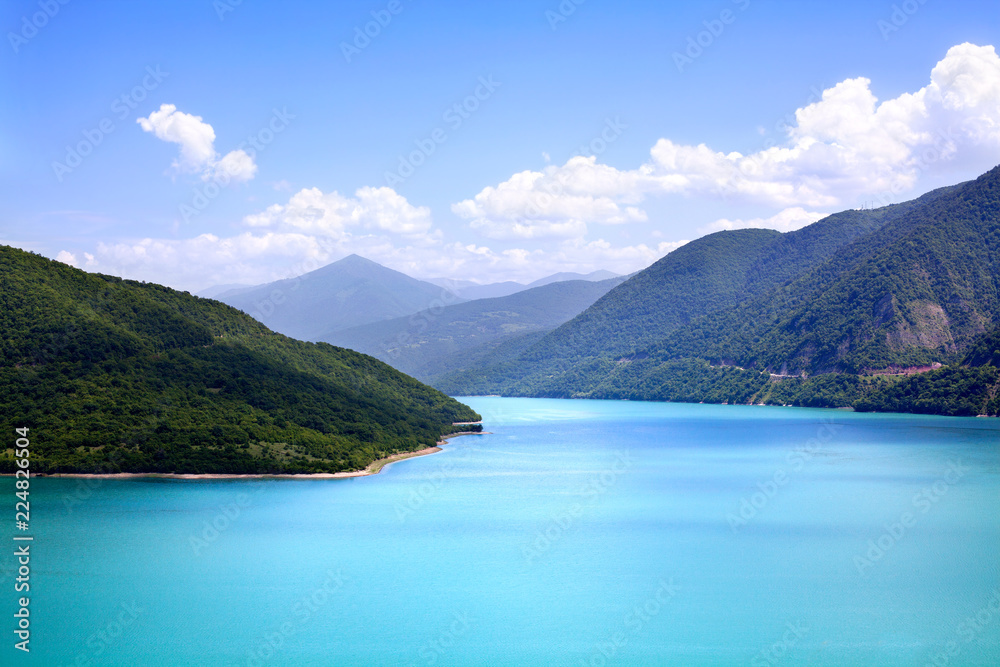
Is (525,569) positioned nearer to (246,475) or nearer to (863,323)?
(246,475)

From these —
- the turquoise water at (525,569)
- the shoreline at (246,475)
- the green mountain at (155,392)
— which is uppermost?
the green mountain at (155,392)

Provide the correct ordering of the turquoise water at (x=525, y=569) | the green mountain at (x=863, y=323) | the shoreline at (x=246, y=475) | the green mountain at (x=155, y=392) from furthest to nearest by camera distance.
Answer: the green mountain at (x=863, y=323) < the green mountain at (x=155, y=392) < the shoreline at (x=246, y=475) < the turquoise water at (x=525, y=569)

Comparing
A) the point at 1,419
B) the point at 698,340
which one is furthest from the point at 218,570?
the point at 698,340

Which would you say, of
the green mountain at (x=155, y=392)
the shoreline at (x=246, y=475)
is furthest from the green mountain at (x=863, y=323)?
the green mountain at (x=155, y=392)

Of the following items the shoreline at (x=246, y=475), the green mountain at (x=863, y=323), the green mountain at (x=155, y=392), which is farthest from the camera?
the green mountain at (x=863, y=323)

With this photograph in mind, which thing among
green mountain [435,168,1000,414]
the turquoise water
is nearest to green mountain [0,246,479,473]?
the turquoise water

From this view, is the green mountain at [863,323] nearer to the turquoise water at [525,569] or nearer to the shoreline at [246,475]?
the turquoise water at [525,569]

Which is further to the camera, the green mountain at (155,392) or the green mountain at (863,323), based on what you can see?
the green mountain at (863,323)
